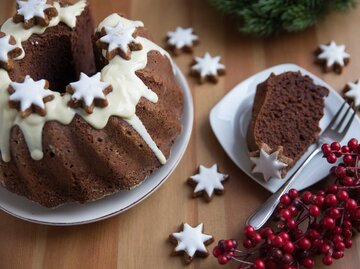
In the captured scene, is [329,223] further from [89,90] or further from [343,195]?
[89,90]

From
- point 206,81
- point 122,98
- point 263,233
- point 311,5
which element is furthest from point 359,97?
point 122,98

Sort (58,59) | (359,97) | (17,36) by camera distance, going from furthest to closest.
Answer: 1. (359,97)
2. (58,59)
3. (17,36)

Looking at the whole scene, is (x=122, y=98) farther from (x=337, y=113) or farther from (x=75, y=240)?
(x=337, y=113)

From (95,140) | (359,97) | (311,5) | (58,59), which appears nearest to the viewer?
(95,140)

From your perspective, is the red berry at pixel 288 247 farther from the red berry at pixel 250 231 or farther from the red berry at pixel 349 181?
the red berry at pixel 349 181

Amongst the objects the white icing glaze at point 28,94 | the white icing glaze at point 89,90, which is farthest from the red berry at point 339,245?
the white icing glaze at point 28,94

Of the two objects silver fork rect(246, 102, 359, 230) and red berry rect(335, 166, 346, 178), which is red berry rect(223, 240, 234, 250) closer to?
silver fork rect(246, 102, 359, 230)

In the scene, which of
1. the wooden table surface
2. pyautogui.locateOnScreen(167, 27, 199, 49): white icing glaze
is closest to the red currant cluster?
the wooden table surface

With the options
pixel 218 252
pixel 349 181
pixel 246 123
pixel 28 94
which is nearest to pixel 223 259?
pixel 218 252
